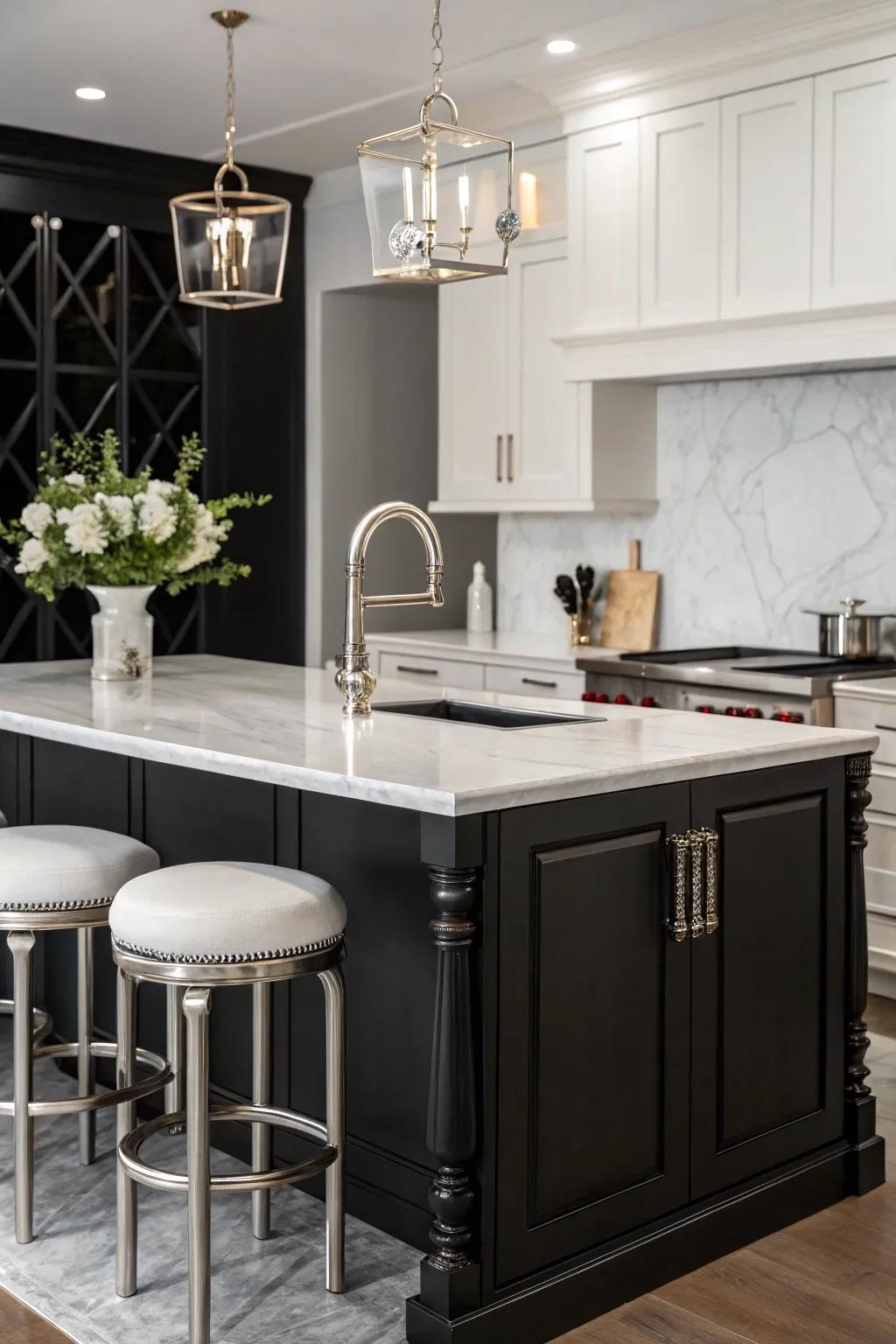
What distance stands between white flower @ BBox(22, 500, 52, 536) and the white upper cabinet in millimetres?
2134

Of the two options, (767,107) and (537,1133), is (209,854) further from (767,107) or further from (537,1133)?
(767,107)

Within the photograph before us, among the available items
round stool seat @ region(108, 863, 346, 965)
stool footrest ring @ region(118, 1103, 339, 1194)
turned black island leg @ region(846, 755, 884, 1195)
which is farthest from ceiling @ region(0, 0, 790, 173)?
stool footrest ring @ region(118, 1103, 339, 1194)

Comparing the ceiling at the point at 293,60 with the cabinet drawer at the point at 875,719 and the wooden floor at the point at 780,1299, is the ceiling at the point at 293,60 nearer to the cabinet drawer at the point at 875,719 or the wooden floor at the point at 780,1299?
the cabinet drawer at the point at 875,719

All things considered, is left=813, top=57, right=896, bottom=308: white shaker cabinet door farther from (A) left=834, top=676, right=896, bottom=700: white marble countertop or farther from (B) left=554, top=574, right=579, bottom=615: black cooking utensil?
(B) left=554, top=574, right=579, bottom=615: black cooking utensil

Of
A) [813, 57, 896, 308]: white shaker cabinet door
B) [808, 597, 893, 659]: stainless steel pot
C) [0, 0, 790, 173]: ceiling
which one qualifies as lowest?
[808, 597, 893, 659]: stainless steel pot

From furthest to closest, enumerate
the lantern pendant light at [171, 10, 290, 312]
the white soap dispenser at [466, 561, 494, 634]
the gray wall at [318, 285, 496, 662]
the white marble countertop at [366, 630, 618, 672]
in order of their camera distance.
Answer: the gray wall at [318, 285, 496, 662] → the white soap dispenser at [466, 561, 494, 634] → the white marble countertop at [366, 630, 618, 672] → the lantern pendant light at [171, 10, 290, 312]

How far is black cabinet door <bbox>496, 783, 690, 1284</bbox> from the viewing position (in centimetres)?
241

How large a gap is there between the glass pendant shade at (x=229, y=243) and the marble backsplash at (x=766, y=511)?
1.99 m

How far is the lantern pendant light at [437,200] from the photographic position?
2.77 metres

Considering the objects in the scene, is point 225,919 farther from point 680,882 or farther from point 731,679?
point 731,679

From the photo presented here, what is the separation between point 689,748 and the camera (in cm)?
271

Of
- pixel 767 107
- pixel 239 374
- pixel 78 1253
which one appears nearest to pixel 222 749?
pixel 78 1253

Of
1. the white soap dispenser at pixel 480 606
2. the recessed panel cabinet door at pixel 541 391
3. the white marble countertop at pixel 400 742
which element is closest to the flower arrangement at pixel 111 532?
the white marble countertop at pixel 400 742

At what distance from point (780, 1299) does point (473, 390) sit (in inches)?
151
